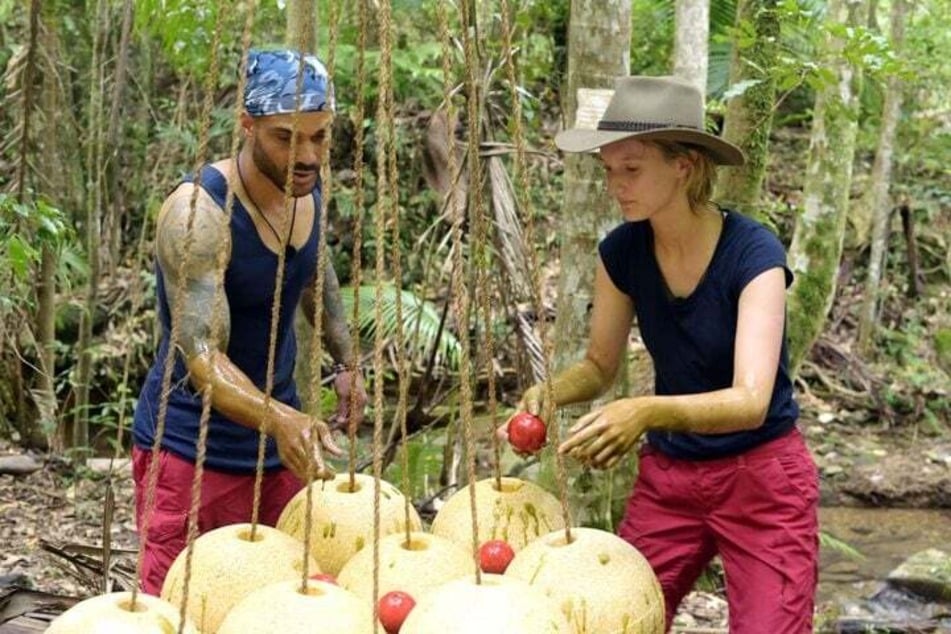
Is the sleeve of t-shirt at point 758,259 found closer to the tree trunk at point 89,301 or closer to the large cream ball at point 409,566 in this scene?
the large cream ball at point 409,566

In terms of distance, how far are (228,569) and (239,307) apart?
1148 millimetres

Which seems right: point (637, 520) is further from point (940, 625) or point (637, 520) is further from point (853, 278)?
point (853, 278)

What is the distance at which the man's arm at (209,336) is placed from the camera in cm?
218

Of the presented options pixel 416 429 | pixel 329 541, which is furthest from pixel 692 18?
pixel 329 541

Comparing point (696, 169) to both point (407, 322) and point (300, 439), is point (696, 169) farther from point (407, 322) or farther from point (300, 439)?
point (407, 322)

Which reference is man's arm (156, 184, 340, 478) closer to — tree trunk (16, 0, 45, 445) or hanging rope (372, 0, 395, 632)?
hanging rope (372, 0, 395, 632)

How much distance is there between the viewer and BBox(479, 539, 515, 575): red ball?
6.38ft

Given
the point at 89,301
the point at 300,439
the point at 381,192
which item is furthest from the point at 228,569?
the point at 89,301

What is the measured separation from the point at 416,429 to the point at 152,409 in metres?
3.14

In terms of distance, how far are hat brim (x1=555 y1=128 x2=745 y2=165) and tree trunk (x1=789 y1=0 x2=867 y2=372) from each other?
2900 millimetres

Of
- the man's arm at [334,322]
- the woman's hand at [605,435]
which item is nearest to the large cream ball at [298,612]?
the woman's hand at [605,435]

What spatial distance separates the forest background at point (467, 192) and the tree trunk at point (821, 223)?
0.05ft

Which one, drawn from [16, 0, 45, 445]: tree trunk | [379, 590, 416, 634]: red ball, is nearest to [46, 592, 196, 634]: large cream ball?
[379, 590, 416, 634]: red ball

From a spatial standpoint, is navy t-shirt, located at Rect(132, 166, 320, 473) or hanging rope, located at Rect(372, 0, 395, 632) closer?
hanging rope, located at Rect(372, 0, 395, 632)
